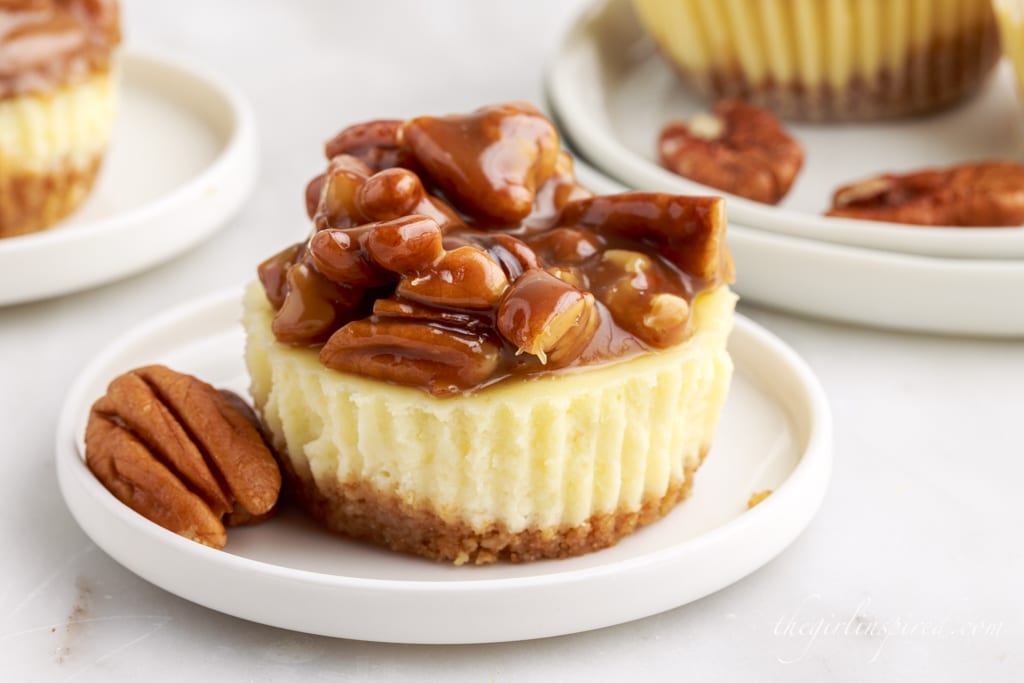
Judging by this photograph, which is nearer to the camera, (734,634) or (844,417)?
(734,634)

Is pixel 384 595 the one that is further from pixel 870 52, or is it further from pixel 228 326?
pixel 870 52

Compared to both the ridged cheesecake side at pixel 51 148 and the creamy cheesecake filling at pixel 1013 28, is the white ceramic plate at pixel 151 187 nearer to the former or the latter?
the ridged cheesecake side at pixel 51 148

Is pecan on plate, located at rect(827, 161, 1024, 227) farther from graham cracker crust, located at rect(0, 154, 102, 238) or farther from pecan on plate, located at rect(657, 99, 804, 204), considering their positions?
graham cracker crust, located at rect(0, 154, 102, 238)

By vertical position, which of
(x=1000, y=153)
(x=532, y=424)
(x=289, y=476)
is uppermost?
(x=532, y=424)

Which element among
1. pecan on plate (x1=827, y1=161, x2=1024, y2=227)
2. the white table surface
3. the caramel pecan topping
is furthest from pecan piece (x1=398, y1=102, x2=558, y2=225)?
pecan on plate (x1=827, y1=161, x2=1024, y2=227)

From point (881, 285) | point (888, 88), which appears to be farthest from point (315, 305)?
point (888, 88)

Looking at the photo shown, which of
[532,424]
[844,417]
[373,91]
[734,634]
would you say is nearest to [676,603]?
[734,634]
